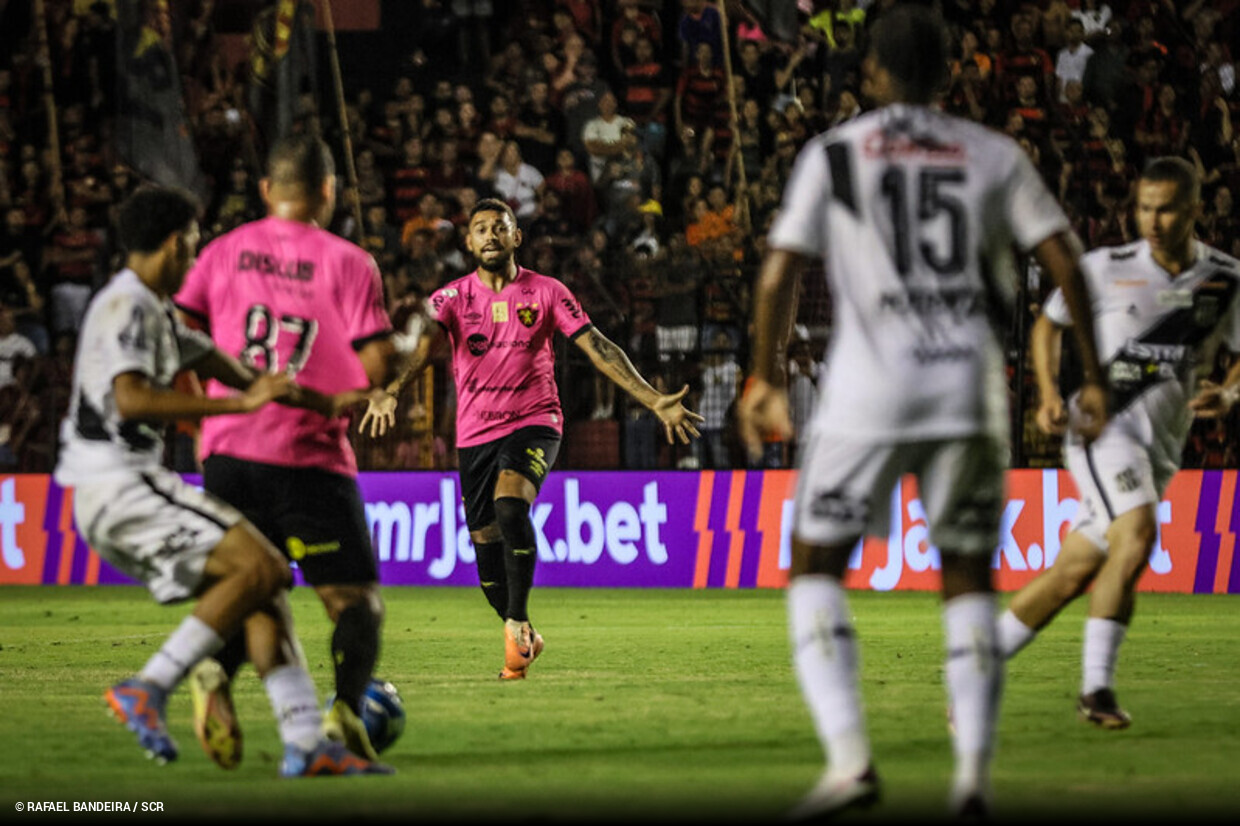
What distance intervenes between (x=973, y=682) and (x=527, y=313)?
652 cm

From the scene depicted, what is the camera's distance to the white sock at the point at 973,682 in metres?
5.62

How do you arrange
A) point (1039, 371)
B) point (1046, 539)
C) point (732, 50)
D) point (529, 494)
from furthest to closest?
point (732, 50)
point (1046, 539)
point (529, 494)
point (1039, 371)

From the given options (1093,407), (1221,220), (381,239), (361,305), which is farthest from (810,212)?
(381,239)

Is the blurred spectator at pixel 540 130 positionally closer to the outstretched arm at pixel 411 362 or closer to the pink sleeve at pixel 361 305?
the outstretched arm at pixel 411 362

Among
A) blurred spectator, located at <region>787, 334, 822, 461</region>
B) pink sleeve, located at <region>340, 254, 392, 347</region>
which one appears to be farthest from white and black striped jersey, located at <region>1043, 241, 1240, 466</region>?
blurred spectator, located at <region>787, 334, 822, 461</region>

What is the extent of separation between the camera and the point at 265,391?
22.4 ft

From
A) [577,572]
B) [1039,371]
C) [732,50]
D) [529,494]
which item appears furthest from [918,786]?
[732,50]

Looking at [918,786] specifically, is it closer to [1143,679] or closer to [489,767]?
[489,767]

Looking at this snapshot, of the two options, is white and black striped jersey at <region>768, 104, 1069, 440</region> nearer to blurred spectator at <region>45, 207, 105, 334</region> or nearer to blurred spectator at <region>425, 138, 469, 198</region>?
blurred spectator at <region>425, 138, 469, 198</region>

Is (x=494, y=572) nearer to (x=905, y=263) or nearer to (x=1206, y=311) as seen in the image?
Answer: (x=1206, y=311)

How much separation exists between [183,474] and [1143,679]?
12.7 metres

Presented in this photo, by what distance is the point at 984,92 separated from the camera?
21328mm

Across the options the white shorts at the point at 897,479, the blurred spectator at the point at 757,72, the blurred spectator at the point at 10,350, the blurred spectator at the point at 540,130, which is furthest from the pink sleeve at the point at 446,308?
the blurred spectator at the point at 757,72

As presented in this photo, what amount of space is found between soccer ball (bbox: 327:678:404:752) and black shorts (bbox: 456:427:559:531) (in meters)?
3.87
